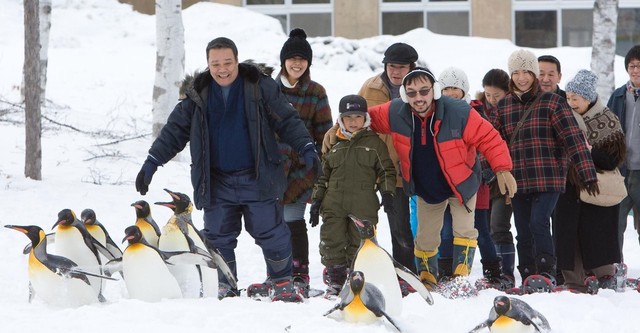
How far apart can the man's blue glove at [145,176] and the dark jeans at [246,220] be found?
0.47 metres

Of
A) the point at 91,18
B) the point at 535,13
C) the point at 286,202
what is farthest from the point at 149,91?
the point at 286,202

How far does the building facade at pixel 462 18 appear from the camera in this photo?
2470 centimetres

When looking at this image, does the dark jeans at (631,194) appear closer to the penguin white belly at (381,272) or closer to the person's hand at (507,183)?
the person's hand at (507,183)

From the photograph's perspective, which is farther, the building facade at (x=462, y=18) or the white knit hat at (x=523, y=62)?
the building facade at (x=462, y=18)

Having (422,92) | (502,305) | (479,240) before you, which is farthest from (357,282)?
(479,240)

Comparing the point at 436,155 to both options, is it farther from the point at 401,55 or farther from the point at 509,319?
the point at 509,319

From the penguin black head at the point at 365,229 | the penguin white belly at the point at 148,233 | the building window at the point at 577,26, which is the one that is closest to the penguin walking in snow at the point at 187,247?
the penguin white belly at the point at 148,233

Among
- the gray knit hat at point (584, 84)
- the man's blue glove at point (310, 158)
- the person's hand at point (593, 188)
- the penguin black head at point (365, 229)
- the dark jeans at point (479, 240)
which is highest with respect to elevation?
the gray knit hat at point (584, 84)

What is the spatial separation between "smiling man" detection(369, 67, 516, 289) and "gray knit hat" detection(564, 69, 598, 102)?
3.45 feet

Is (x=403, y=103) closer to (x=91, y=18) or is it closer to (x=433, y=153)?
(x=433, y=153)

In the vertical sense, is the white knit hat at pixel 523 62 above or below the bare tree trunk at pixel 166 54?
below

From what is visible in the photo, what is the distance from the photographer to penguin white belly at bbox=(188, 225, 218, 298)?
698cm

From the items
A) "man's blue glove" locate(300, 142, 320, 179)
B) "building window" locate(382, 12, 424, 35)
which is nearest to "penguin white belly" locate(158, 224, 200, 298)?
"man's blue glove" locate(300, 142, 320, 179)

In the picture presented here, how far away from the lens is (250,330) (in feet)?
18.7
